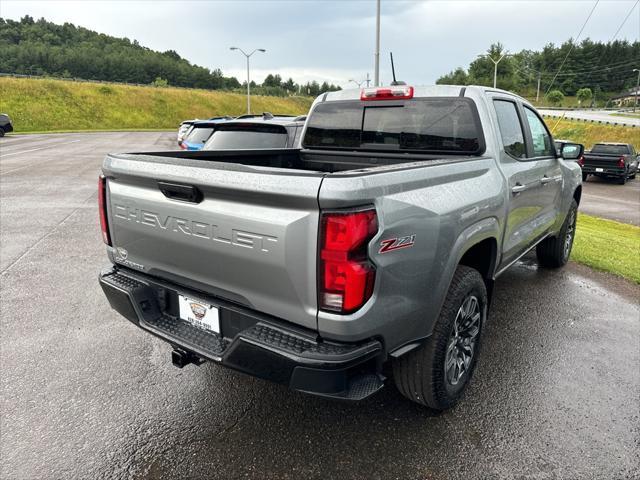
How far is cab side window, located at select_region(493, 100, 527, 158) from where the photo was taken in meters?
3.64

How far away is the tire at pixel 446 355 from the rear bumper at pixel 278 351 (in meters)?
0.46

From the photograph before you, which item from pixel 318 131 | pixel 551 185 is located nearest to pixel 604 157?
pixel 551 185

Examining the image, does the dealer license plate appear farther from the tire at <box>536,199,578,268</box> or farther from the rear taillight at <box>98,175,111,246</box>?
the tire at <box>536,199,578,268</box>

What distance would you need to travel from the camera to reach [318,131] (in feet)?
14.2

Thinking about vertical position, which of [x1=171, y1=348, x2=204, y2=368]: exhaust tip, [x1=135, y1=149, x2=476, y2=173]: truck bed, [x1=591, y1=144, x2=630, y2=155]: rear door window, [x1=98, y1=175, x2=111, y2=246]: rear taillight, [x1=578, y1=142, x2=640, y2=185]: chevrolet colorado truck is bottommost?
[x1=578, y1=142, x2=640, y2=185]: chevrolet colorado truck

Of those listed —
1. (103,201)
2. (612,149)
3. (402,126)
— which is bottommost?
(612,149)

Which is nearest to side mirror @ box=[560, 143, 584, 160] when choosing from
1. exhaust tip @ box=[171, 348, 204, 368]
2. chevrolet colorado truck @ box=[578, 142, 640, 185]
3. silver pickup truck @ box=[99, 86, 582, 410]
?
silver pickup truck @ box=[99, 86, 582, 410]

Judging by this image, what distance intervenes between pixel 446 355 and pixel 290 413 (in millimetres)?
1032

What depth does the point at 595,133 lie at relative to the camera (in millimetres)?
42219

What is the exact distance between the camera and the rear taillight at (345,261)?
195cm

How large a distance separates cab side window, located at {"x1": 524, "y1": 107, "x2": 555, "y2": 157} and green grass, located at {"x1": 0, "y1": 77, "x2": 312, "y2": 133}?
1859 inches

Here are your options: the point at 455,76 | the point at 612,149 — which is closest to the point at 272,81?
the point at 455,76

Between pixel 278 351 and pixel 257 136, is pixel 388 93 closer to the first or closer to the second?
pixel 278 351

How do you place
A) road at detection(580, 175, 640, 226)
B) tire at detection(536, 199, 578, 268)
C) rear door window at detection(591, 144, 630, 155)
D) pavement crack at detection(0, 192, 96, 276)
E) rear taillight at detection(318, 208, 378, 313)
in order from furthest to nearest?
rear door window at detection(591, 144, 630, 155) → road at detection(580, 175, 640, 226) → tire at detection(536, 199, 578, 268) → pavement crack at detection(0, 192, 96, 276) → rear taillight at detection(318, 208, 378, 313)
